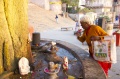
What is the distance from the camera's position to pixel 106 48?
3.49 metres

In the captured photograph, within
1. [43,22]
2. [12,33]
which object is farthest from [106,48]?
[43,22]

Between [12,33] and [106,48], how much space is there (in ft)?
6.38

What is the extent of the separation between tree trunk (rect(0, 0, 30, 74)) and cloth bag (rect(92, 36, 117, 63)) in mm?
1498

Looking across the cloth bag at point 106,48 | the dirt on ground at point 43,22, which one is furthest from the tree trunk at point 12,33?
the dirt on ground at point 43,22

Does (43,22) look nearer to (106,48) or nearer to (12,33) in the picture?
(12,33)

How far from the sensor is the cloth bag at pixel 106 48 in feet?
11.4

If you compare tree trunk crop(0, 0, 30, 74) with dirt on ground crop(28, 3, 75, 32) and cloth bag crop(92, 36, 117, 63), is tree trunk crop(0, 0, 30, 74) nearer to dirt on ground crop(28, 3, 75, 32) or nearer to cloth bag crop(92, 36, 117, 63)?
cloth bag crop(92, 36, 117, 63)

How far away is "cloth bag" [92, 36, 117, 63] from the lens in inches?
136

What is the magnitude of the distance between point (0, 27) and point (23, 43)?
65 centimetres

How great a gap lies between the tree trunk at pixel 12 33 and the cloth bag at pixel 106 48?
1498 millimetres

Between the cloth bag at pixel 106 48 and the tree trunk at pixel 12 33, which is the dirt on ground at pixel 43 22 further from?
the cloth bag at pixel 106 48

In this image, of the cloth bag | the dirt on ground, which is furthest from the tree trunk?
the dirt on ground

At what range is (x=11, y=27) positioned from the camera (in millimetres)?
3363

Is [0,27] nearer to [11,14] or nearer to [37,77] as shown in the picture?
[11,14]
